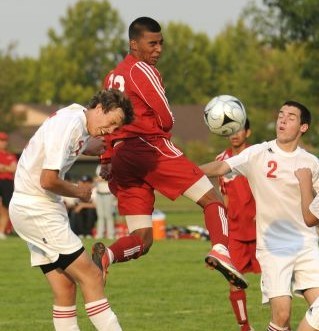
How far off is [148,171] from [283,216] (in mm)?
1238

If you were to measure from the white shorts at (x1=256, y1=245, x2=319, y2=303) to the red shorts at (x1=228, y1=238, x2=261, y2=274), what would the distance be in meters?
2.50

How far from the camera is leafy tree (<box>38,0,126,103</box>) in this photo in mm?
105625

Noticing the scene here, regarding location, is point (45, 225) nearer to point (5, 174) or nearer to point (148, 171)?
point (148, 171)

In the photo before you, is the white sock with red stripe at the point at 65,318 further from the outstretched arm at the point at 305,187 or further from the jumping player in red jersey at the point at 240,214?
the jumping player in red jersey at the point at 240,214

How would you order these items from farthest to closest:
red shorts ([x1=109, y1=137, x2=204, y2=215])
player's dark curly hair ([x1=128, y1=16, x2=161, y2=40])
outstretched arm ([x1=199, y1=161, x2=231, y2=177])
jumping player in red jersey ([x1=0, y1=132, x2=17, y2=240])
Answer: jumping player in red jersey ([x1=0, y1=132, x2=17, y2=240]), player's dark curly hair ([x1=128, y1=16, x2=161, y2=40]), red shorts ([x1=109, y1=137, x2=204, y2=215]), outstretched arm ([x1=199, y1=161, x2=231, y2=177])

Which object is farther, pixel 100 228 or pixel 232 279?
pixel 100 228

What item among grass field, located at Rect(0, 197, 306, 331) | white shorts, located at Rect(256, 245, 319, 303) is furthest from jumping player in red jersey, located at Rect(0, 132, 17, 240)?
white shorts, located at Rect(256, 245, 319, 303)

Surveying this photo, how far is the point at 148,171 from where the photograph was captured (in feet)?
33.4

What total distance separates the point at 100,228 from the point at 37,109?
77516 mm

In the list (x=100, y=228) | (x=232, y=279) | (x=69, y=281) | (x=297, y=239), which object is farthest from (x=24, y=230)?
(x=100, y=228)

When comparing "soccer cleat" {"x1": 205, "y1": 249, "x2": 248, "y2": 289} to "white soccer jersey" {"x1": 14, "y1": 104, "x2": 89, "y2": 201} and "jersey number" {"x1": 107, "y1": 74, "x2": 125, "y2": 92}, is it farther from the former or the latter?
"jersey number" {"x1": 107, "y1": 74, "x2": 125, "y2": 92}

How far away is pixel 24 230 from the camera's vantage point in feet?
29.3

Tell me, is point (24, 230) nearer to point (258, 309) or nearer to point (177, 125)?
point (258, 309)

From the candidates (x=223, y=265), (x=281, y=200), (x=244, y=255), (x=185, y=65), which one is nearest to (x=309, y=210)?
(x=223, y=265)
